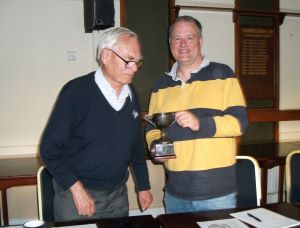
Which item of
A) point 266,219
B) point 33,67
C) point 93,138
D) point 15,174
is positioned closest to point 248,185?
point 266,219

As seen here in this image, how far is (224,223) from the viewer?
1448mm

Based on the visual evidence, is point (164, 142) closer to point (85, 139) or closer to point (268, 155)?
point (85, 139)

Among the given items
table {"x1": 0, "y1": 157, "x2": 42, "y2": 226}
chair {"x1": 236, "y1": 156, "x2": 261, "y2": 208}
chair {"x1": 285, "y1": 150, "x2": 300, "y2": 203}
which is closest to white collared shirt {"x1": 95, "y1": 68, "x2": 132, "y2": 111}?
chair {"x1": 236, "y1": 156, "x2": 261, "y2": 208}

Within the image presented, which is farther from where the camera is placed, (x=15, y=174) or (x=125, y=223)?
(x=15, y=174)

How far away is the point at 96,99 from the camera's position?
5.41 ft

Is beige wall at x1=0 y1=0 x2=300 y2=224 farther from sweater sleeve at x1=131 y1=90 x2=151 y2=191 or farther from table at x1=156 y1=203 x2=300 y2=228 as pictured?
table at x1=156 y1=203 x2=300 y2=228

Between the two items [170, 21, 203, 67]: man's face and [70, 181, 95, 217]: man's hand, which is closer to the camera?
[70, 181, 95, 217]: man's hand

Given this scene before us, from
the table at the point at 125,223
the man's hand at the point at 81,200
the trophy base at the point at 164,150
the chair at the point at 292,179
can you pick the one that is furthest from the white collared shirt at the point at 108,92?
the chair at the point at 292,179

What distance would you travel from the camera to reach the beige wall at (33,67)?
364 cm

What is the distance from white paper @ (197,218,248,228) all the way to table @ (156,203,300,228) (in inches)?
1.5

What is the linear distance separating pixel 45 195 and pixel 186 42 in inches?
47.3

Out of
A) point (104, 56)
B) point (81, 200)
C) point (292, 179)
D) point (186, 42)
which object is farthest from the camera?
point (292, 179)

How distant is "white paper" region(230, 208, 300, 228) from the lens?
4.70ft

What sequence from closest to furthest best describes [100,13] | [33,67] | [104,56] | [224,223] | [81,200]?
[224,223] → [81,200] → [104,56] → [100,13] → [33,67]
